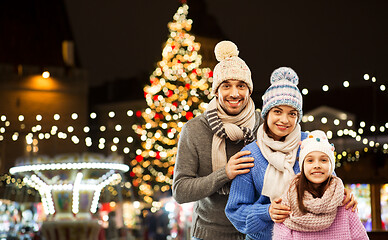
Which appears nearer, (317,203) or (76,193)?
(317,203)

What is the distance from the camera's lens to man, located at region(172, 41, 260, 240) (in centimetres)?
422

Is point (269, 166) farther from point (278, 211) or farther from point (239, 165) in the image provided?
point (278, 211)

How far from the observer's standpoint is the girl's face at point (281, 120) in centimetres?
375

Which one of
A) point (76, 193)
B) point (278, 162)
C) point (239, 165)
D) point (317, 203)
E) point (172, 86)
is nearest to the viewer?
point (317, 203)

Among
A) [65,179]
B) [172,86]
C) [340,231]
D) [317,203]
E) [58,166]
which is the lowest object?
[340,231]

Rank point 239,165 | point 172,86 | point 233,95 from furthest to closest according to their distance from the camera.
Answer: point 172,86
point 233,95
point 239,165

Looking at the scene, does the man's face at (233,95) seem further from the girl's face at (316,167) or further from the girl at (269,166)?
the girl's face at (316,167)

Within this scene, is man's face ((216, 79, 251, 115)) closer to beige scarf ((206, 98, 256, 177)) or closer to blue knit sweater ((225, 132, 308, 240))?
beige scarf ((206, 98, 256, 177))

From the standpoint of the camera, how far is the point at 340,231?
347 cm

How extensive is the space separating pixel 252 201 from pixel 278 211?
35 cm

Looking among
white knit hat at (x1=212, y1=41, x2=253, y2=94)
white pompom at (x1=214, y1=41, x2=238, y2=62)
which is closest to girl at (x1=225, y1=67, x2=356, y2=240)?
white knit hat at (x1=212, y1=41, x2=253, y2=94)

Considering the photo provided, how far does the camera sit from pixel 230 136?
165 inches

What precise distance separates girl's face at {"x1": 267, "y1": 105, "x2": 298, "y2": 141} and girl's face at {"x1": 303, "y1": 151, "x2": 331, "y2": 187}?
0.95 feet

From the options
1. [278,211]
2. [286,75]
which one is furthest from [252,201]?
[286,75]
